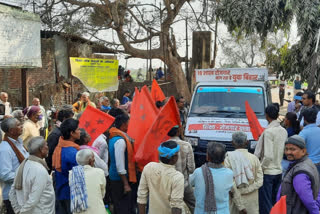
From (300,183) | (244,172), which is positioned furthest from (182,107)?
(300,183)

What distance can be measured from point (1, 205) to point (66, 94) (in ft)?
32.7

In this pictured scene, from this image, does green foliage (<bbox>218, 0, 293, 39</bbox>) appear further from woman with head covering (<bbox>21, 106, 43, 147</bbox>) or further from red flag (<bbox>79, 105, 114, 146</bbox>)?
woman with head covering (<bbox>21, 106, 43, 147</bbox>)

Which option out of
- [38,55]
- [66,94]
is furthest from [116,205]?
[66,94]

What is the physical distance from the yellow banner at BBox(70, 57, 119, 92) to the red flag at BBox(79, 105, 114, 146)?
6.35 meters

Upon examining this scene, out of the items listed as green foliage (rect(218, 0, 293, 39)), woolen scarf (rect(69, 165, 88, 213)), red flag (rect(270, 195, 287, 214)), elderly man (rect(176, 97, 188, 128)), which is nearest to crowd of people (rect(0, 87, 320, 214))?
woolen scarf (rect(69, 165, 88, 213))

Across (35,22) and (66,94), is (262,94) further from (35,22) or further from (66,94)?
(66,94)

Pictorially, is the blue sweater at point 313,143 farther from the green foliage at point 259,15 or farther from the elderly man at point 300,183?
the green foliage at point 259,15

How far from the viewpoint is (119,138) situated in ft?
15.0

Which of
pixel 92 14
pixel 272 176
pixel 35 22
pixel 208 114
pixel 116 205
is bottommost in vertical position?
pixel 116 205

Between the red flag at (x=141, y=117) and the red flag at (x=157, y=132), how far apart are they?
0.47 metres

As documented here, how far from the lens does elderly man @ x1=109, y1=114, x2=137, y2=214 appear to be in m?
4.52

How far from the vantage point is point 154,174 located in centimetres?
341

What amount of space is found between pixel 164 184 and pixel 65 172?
1.25 metres

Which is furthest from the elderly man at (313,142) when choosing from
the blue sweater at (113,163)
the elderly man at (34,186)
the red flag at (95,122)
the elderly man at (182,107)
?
the elderly man at (182,107)
